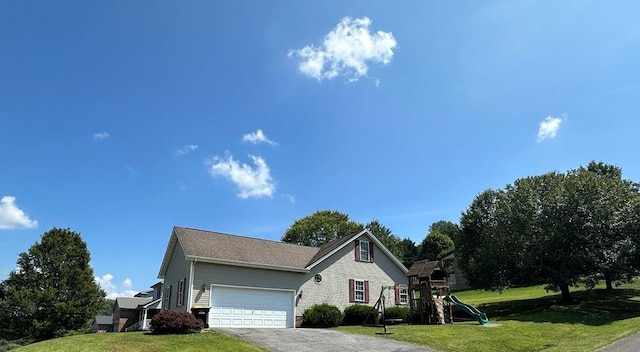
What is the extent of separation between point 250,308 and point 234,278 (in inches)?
74.7

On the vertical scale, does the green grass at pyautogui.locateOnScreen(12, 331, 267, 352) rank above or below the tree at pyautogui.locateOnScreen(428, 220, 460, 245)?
below

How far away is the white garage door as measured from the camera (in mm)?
22219

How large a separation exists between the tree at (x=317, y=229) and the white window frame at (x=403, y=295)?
27.0m

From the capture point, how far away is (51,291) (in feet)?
125

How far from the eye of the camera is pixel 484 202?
1593 inches

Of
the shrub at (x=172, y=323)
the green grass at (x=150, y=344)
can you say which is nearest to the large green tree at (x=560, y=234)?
the green grass at (x=150, y=344)

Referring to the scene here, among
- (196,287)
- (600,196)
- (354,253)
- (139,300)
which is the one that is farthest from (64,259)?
(600,196)

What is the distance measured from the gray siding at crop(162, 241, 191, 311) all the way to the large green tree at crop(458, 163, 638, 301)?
2254cm

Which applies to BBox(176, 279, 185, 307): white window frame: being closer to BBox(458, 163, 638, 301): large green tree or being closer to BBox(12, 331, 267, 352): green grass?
BBox(12, 331, 267, 352): green grass

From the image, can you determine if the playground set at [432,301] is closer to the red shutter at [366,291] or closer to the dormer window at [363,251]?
the red shutter at [366,291]

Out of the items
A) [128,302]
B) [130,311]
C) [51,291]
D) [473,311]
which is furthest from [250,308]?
[128,302]

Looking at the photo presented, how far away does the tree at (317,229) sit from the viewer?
5825cm

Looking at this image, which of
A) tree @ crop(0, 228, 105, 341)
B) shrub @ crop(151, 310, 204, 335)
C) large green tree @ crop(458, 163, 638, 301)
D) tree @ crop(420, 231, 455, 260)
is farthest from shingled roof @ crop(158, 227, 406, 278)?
tree @ crop(420, 231, 455, 260)

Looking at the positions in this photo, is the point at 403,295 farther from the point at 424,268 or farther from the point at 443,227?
the point at 443,227
